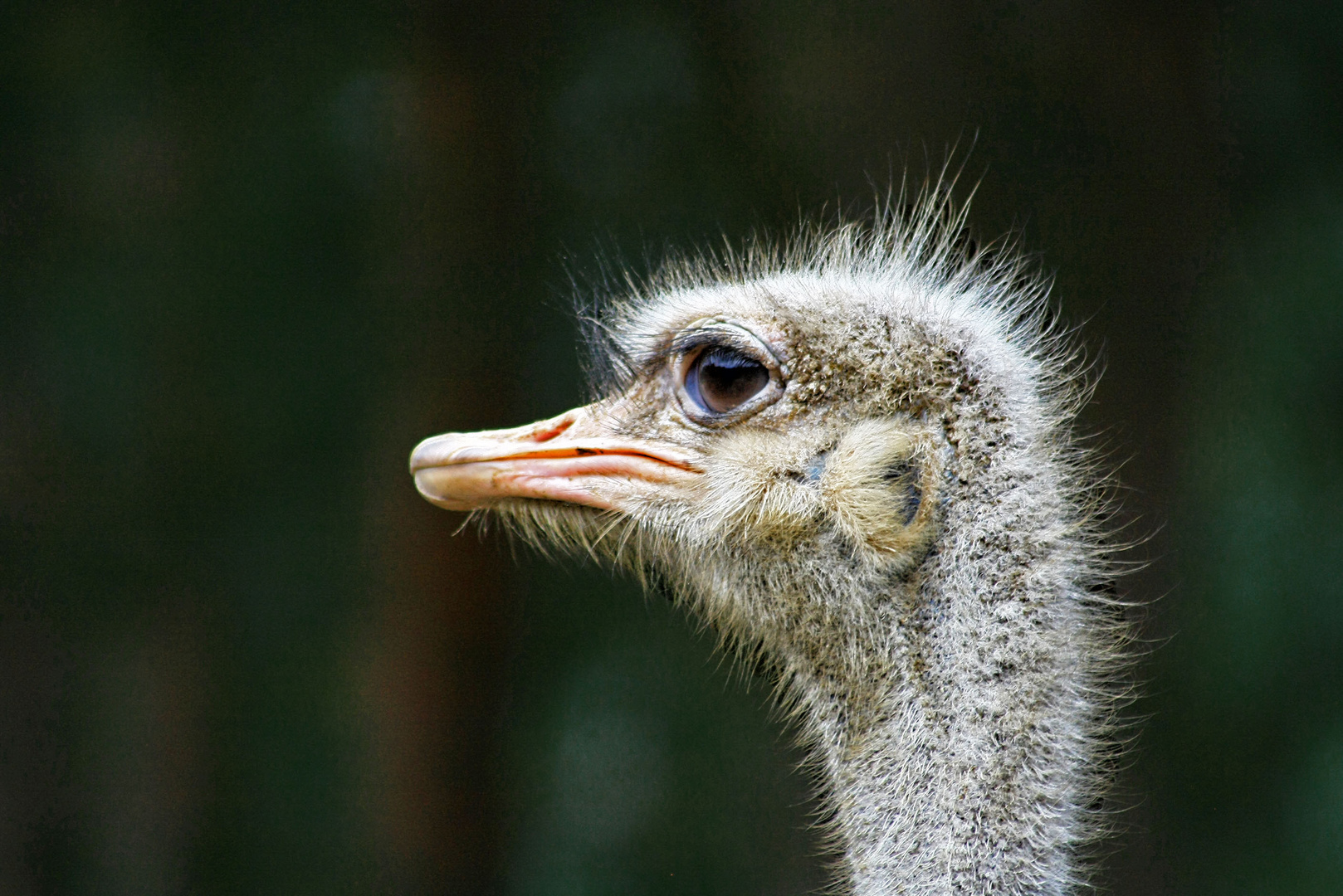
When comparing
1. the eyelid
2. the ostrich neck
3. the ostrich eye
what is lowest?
the ostrich neck

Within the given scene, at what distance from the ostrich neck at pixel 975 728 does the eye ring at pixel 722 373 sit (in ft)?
1.24

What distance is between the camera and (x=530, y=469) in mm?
2150

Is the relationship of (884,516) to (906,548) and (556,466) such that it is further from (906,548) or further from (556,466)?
(556,466)

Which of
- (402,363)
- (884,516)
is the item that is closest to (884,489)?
(884,516)

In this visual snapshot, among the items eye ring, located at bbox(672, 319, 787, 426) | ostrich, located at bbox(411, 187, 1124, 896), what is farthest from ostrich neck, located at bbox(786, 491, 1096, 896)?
eye ring, located at bbox(672, 319, 787, 426)

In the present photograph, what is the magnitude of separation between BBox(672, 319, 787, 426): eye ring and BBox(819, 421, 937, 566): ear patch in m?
0.16

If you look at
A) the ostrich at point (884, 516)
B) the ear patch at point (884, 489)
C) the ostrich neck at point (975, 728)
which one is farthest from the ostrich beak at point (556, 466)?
the ostrich neck at point (975, 728)

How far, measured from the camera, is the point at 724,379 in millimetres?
2088

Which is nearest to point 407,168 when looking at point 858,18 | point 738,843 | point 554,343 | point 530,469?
point 554,343

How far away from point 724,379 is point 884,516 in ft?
1.19

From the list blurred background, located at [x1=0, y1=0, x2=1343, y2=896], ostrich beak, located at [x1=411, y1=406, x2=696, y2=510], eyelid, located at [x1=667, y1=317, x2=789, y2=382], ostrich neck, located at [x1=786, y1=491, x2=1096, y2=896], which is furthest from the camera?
blurred background, located at [x1=0, y1=0, x2=1343, y2=896]

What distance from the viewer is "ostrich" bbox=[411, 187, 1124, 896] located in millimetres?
1751

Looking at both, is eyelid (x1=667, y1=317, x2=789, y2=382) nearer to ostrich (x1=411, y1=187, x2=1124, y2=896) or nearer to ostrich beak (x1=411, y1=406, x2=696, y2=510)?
ostrich (x1=411, y1=187, x2=1124, y2=896)

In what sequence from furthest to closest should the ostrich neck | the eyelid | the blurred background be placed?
the blurred background < the eyelid < the ostrich neck
